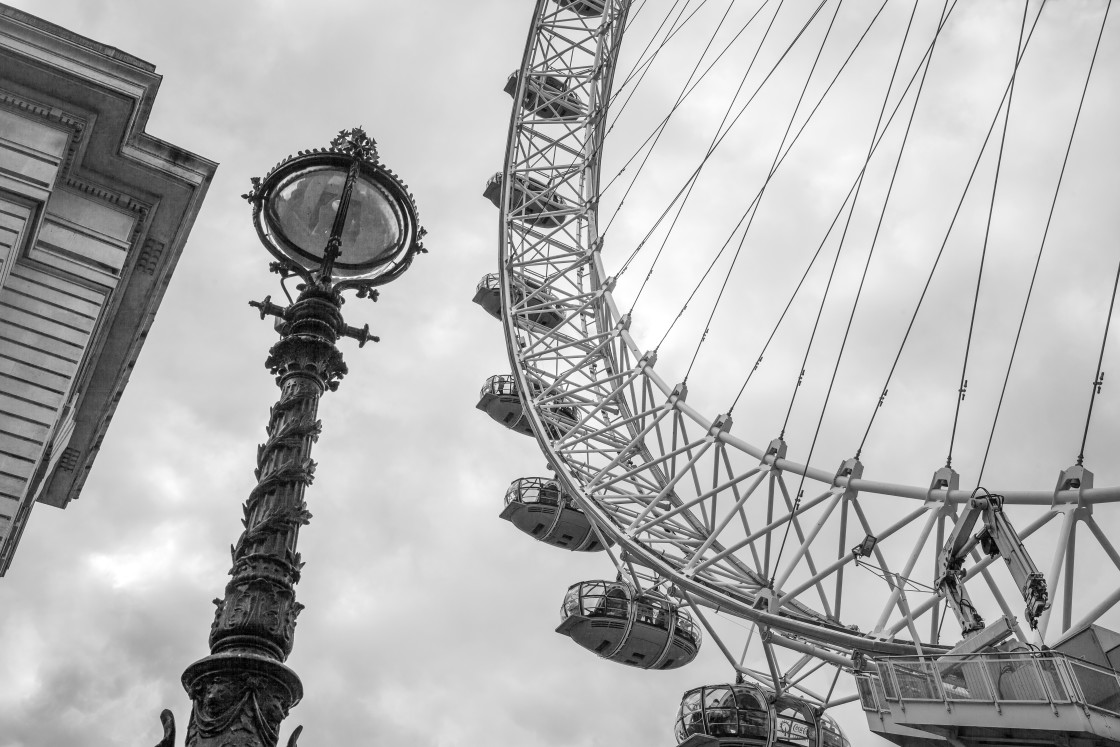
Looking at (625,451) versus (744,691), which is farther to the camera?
(625,451)

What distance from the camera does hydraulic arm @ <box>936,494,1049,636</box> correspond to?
1848 centimetres

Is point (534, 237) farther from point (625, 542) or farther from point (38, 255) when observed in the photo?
point (38, 255)

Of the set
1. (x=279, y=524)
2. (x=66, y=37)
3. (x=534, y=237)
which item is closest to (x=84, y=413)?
(x=66, y=37)

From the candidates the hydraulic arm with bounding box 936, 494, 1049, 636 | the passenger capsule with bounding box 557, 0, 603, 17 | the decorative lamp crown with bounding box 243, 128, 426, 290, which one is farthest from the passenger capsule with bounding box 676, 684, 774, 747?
the passenger capsule with bounding box 557, 0, 603, 17

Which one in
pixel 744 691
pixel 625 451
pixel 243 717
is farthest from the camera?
pixel 625 451

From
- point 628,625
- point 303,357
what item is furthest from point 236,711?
point 628,625

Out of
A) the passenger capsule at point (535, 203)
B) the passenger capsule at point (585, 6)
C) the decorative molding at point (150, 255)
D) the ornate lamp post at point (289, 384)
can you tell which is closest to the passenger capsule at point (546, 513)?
the passenger capsule at point (535, 203)

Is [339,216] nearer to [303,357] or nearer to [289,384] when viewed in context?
[303,357]

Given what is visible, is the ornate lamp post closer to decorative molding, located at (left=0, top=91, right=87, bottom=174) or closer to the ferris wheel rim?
decorative molding, located at (left=0, top=91, right=87, bottom=174)

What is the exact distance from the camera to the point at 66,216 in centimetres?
1928

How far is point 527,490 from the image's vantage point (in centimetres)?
3697

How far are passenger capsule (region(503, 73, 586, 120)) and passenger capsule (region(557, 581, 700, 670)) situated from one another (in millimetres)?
21469

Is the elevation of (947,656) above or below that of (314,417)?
above

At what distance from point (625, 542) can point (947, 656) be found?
13.8 m
